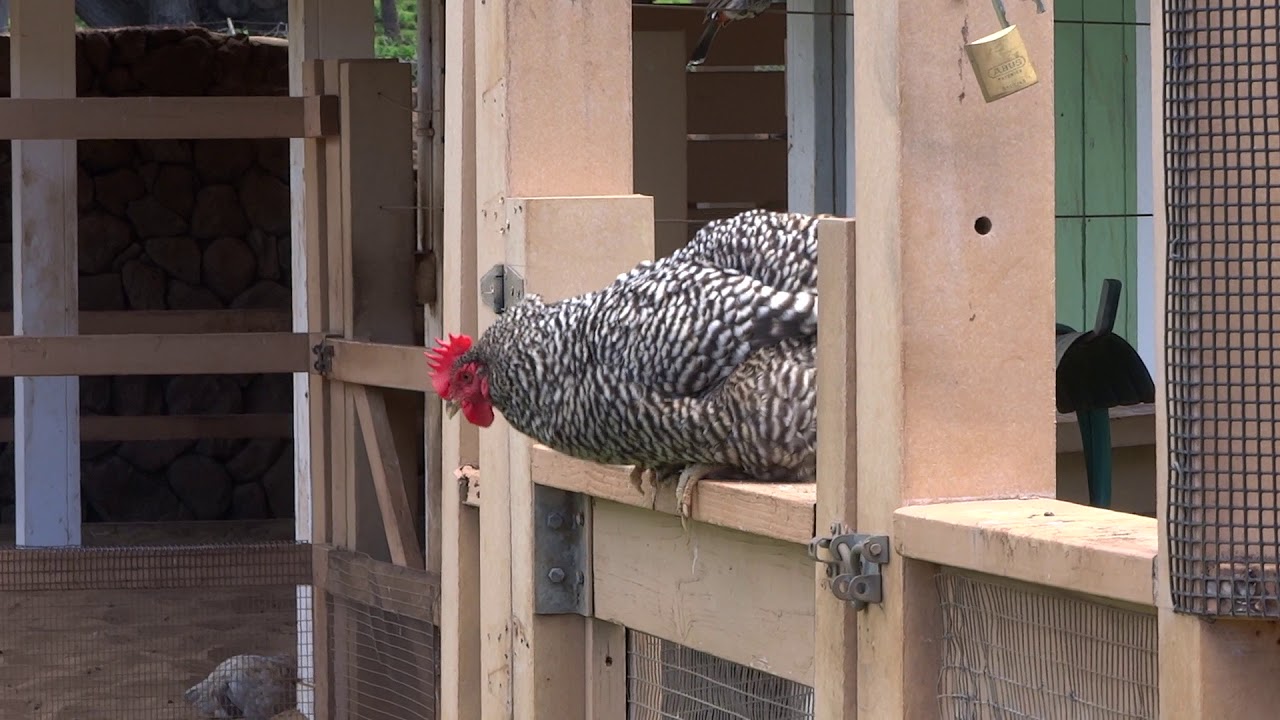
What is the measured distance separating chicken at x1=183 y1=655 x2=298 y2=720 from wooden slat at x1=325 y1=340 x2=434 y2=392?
3.94 feet

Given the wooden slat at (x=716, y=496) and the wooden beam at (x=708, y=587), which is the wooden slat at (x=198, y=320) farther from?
the wooden beam at (x=708, y=587)

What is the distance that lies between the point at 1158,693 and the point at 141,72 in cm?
796

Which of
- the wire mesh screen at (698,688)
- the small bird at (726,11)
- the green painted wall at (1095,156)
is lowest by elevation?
the wire mesh screen at (698,688)

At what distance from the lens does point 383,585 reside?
4355 mm

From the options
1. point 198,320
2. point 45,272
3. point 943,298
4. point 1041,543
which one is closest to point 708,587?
point 943,298

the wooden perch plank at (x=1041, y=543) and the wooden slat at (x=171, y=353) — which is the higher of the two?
the wooden slat at (x=171, y=353)

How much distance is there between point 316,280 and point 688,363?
9.55 ft

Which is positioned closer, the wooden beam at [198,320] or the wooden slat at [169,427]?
the wooden beam at [198,320]

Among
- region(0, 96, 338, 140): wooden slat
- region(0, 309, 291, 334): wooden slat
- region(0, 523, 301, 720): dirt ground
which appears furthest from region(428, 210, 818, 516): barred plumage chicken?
region(0, 309, 291, 334): wooden slat

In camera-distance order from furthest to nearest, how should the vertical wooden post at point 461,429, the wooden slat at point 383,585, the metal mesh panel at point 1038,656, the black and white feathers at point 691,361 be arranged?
the wooden slat at point 383,585 → the vertical wooden post at point 461,429 → the black and white feathers at point 691,361 → the metal mesh panel at point 1038,656

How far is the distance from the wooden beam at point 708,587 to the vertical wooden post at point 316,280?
252 cm

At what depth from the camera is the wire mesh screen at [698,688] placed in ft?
6.95

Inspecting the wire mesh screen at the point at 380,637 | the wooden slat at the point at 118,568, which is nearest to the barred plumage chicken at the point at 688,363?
the wire mesh screen at the point at 380,637

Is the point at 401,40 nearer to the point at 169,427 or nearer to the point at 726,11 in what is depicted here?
the point at 169,427
